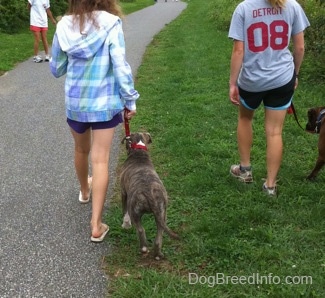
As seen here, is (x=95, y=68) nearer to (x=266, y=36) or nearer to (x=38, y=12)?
(x=266, y=36)

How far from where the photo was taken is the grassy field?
10.4ft

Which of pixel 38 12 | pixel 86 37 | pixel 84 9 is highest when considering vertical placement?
pixel 84 9

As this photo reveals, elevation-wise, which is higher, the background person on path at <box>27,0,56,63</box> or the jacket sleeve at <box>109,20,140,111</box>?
the jacket sleeve at <box>109,20,140,111</box>

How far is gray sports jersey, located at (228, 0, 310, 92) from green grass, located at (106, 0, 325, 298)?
1.17 metres

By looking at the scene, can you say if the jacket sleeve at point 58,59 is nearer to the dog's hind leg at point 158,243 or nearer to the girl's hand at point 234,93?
the dog's hind leg at point 158,243

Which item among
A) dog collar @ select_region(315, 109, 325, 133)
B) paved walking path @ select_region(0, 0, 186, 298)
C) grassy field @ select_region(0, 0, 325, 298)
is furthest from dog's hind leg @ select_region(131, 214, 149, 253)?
dog collar @ select_region(315, 109, 325, 133)

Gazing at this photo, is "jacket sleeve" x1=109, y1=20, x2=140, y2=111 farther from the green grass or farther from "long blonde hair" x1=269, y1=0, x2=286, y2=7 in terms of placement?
"long blonde hair" x1=269, y1=0, x2=286, y2=7

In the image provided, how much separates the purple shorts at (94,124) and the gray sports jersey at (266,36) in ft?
4.27

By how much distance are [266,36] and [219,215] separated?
65.6 inches

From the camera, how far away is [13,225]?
13.1 ft

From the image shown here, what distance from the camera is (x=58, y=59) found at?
A: 345 centimetres

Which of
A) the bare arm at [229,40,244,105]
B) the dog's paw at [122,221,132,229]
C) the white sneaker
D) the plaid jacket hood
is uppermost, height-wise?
A: the plaid jacket hood

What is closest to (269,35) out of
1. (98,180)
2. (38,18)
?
(98,180)

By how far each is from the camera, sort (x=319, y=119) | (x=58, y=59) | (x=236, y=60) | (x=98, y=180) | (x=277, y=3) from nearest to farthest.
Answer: (x=58, y=59) → (x=98, y=180) → (x=277, y=3) → (x=236, y=60) → (x=319, y=119)
